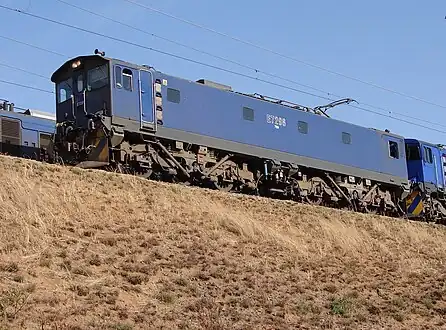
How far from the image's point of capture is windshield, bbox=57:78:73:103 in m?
23.2

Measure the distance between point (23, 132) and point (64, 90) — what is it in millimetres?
3869

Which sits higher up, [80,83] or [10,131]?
[80,83]

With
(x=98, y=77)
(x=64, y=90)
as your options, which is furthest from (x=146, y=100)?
(x=64, y=90)

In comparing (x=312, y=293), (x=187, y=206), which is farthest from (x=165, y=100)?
(x=312, y=293)

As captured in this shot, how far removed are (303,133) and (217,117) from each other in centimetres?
540

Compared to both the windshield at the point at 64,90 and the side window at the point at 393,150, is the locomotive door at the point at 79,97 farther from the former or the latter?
the side window at the point at 393,150

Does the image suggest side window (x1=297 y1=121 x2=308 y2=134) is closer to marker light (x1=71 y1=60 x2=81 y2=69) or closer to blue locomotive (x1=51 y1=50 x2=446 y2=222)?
blue locomotive (x1=51 y1=50 x2=446 y2=222)

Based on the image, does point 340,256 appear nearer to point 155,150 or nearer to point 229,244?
point 229,244

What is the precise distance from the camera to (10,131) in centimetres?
2580

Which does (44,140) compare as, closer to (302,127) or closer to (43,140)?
(43,140)

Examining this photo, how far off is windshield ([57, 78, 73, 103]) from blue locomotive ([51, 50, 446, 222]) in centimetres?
4

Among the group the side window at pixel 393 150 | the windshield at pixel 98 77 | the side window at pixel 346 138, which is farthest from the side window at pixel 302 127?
the windshield at pixel 98 77

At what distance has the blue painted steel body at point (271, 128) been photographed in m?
23.4

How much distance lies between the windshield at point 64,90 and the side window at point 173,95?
11.4 feet
